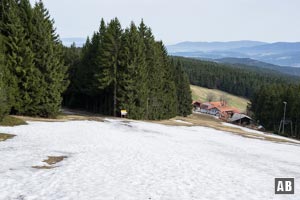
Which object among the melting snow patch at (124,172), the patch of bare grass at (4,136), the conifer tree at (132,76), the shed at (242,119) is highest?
the conifer tree at (132,76)

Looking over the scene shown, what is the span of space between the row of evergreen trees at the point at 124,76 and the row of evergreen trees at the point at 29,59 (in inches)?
476

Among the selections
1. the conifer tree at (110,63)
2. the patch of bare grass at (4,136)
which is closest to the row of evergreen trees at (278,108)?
the conifer tree at (110,63)

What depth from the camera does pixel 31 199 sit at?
11.4 m

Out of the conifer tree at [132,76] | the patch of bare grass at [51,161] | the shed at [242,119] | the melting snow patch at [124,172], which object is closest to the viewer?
the melting snow patch at [124,172]

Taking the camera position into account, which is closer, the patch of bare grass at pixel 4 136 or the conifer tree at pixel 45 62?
the patch of bare grass at pixel 4 136

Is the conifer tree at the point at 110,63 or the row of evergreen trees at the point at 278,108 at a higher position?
the conifer tree at the point at 110,63

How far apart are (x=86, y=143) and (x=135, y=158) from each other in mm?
6113

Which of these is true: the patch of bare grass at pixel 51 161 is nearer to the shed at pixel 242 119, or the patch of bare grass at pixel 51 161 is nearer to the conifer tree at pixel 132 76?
the conifer tree at pixel 132 76

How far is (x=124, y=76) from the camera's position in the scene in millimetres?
54250

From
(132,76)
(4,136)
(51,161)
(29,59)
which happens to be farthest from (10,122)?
(132,76)

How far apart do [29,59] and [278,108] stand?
7320 cm

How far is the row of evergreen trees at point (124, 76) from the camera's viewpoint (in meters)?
54.9

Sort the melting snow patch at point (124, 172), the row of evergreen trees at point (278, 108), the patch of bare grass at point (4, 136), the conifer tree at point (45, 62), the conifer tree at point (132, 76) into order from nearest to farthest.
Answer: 1. the melting snow patch at point (124, 172)
2. the patch of bare grass at point (4, 136)
3. the conifer tree at point (45, 62)
4. the conifer tree at point (132, 76)
5. the row of evergreen trees at point (278, 108)

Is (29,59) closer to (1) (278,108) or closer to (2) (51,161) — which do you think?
(2) (51,161)
